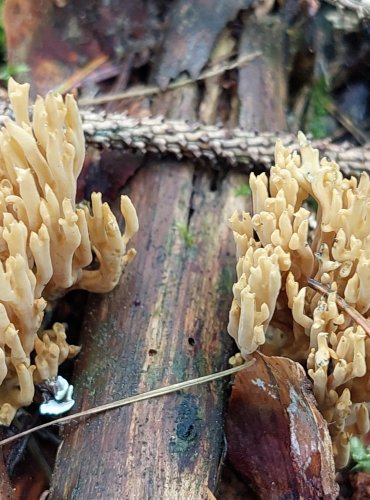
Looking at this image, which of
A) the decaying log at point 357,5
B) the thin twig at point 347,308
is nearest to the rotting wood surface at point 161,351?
the thin twig at point 347,308

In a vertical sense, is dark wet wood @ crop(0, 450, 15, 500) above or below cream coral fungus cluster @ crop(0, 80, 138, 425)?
below

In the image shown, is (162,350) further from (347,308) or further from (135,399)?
(347,308)

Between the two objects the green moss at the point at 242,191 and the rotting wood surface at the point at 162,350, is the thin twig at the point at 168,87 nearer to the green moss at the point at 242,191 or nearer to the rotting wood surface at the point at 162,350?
the rotting wood surface at the point at 162,350

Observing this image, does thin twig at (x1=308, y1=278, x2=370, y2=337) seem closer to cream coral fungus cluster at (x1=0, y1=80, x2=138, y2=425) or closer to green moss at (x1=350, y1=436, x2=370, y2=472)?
green moss at (x1=350, y1=436, x2=370, y2=472)

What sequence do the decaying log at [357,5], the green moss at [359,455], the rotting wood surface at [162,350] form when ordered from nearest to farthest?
the rotting wood surface at [162,350] → the green moss at [359,455] → the decaying log at [357,5]

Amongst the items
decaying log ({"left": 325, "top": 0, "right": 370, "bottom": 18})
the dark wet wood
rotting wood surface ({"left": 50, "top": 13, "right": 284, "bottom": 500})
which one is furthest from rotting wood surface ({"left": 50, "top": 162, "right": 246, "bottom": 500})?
decaying log ({"left": 325, "top": 0, "right": 370, "bottom": 18})

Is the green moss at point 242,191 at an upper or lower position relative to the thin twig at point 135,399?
upper
